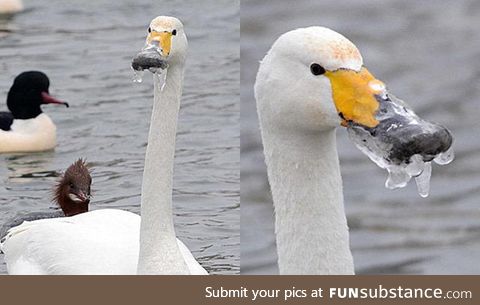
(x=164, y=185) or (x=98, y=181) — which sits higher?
(x=98, y=181)

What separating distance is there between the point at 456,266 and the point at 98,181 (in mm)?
2638

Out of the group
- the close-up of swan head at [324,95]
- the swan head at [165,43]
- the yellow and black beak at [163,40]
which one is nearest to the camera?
the close-up of swan head at [324,95]

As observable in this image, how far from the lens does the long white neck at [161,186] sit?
275 inches

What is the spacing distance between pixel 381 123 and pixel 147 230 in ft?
8.44

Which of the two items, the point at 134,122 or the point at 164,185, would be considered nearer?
the point at 164,185

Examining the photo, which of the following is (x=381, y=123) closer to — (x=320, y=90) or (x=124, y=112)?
(x=320, y=90)

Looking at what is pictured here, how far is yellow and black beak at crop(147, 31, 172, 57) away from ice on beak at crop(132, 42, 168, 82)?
0.07 ft

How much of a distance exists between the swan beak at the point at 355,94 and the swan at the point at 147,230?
78.3 inches

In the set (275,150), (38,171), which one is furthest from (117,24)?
(275,150)

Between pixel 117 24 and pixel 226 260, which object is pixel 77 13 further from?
pixel 226 260

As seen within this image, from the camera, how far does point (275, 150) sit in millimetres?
4973

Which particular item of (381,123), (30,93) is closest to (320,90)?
(381,123)

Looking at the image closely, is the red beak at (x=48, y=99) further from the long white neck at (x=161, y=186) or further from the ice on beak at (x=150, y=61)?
the ice on beak at (x=150, y=61)

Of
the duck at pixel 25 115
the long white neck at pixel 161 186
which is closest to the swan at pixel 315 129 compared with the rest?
the long white neck at pixel 161 186
